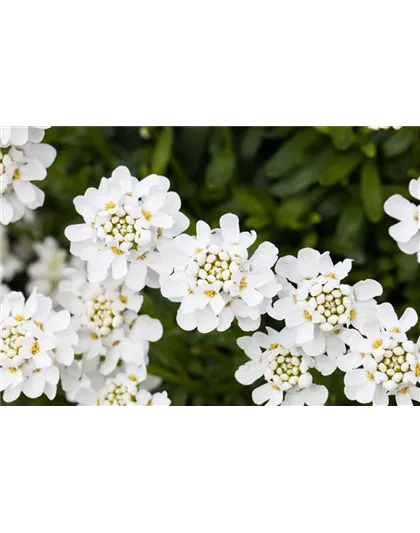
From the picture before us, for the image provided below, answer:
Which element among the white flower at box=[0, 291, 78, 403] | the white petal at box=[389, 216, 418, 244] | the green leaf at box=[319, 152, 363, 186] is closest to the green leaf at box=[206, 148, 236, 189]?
the green leaf at box=[319, 152, 363, 186]

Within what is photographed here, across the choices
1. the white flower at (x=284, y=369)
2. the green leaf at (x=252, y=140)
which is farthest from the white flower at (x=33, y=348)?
the green leaf at (x=252, y=140)

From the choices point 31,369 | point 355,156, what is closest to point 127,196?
point 31,369

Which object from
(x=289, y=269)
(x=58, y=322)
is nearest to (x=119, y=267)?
(x=58, y=322)

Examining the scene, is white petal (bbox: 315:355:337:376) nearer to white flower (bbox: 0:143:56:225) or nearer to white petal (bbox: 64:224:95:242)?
white petal (bbox: 64:224:95:242)

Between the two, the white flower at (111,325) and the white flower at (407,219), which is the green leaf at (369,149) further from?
the white flower at (111,325)

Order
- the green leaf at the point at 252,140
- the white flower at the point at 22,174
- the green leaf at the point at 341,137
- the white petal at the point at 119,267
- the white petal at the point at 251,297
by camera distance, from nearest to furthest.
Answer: the white petal at the point at 251,297
the white petal at the point at 119,267
the white flower at the point at 22,174
the green leaf at the point at 341,137
the green leaf at the point at 252,140
